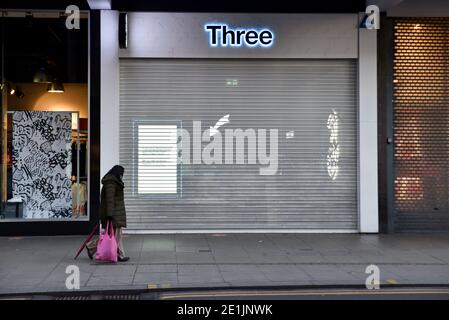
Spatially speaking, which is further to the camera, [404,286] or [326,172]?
[326,172]

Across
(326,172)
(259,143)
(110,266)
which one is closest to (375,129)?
(326,172)

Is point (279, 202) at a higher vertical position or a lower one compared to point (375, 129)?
lower

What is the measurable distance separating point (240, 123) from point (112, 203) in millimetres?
4570

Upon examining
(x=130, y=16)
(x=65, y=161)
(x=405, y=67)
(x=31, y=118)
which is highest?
(x=130, y=16)

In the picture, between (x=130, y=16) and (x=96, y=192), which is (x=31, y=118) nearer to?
(x=96, y=192)

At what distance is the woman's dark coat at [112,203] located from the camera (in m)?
10.5

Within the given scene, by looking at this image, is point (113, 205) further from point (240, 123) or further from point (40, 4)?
point (40, 4)

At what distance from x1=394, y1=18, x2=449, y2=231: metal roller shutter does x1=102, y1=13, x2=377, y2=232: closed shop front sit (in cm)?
94

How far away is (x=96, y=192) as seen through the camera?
543 inches

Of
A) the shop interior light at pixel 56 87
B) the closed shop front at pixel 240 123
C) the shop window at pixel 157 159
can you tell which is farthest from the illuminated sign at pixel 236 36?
the shop interior light at pixel 56 87

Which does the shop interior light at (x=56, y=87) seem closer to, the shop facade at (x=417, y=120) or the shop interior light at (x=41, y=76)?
the shop interior light at (x=41, y=76)
